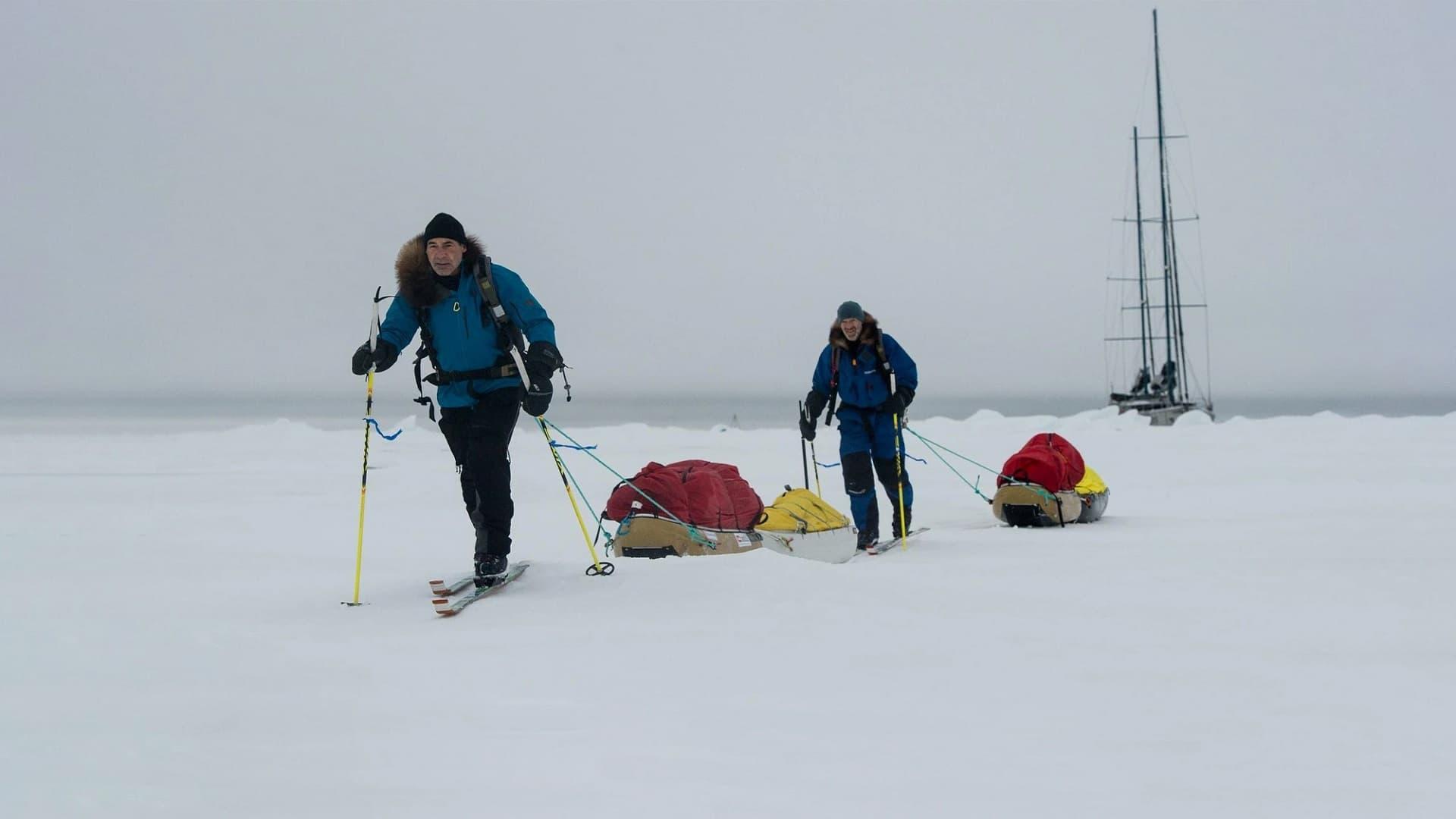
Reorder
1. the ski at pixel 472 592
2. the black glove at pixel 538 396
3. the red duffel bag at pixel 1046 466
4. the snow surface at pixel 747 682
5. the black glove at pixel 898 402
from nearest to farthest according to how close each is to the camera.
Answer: the snow surface at pixel 747 682 → the ski at pixel 472 592 → the black glove at pixel 538 396 → the black glove at pixel 898 402 → the red duffel bag at pixel 1046 466

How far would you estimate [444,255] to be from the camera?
5320 mm

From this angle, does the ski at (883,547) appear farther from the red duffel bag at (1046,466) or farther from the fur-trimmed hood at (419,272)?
the fur-trimmed hood at (419,272)

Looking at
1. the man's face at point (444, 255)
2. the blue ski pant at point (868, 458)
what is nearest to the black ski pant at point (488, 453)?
the man's face at point (444, 255)

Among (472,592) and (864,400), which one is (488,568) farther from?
(864,400)

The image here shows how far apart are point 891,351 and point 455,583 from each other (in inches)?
167

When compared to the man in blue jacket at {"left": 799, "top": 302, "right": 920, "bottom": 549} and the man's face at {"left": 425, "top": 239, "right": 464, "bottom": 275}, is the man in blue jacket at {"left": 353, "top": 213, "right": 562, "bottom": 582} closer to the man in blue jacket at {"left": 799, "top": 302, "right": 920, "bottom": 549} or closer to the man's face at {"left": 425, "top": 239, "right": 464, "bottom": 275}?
the man's face at {"left": 425, "top": 239, "right": 464, "bottom": 275}

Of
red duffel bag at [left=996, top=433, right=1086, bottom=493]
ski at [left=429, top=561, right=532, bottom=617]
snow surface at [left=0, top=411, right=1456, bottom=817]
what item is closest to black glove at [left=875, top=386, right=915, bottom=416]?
snow surface at [left=0, top=411, right=1456, bottom=817]

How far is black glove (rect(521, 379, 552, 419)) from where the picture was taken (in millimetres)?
5230

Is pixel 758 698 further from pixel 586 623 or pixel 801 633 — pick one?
pixel 586 623

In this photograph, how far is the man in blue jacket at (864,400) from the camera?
8.44 meters

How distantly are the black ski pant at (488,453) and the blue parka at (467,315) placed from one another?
2.6 inches

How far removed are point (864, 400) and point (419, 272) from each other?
4054mm

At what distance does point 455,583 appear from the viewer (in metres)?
5.34

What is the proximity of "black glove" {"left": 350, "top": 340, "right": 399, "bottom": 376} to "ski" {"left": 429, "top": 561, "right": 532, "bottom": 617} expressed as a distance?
1.08 meters
